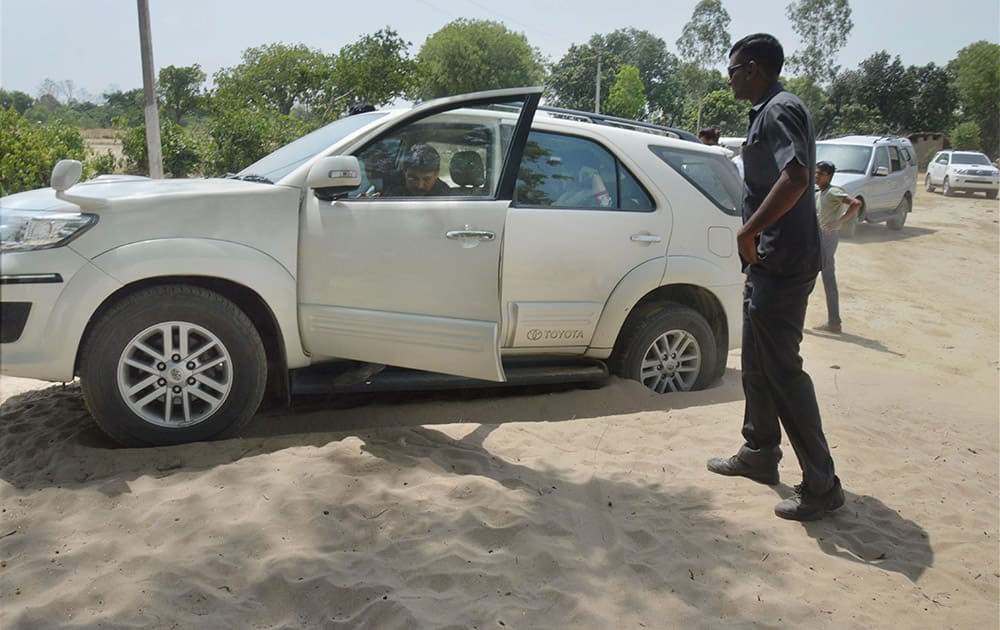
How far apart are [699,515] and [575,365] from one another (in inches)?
63.2

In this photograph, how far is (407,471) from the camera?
3.80m

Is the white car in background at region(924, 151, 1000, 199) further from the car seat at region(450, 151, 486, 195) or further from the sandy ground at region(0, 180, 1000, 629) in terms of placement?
the car seat at region(450, 151, 486, 195)

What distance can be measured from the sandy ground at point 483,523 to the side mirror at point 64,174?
1.26 metres

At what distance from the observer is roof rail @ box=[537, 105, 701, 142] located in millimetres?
5289

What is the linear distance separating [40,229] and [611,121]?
3584mm

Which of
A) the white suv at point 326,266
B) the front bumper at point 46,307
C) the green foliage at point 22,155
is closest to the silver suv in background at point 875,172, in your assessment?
the white suv at point 326,266

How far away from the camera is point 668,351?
17.9ft

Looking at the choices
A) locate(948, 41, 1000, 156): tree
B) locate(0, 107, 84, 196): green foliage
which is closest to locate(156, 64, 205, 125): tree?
locate(0, 107, 84, 196): green foliage

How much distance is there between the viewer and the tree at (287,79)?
26.6 meters

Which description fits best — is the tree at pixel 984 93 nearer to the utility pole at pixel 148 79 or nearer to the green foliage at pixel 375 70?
the green foliage at pixel 375 70

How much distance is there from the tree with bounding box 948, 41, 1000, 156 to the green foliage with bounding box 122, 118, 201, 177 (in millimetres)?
49611

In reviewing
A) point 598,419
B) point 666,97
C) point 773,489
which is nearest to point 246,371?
point 598,419

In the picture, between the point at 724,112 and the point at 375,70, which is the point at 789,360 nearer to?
the point at 375,70

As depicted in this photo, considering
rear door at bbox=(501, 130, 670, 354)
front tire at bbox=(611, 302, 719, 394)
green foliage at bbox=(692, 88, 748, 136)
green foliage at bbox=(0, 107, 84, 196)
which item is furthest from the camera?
green foliage at bbox=(692, 88, 748, 136)
